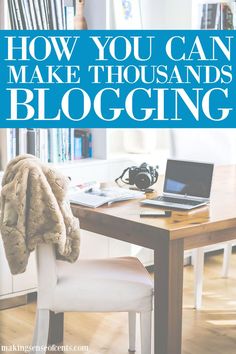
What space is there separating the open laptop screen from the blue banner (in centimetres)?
100

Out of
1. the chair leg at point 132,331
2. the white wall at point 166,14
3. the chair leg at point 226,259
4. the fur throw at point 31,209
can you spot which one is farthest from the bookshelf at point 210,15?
the fur throw at point 31,209

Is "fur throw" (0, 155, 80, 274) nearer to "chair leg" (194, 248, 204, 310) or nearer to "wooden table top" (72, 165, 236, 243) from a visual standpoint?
"wooden table top" (72, 165, 236, 243)

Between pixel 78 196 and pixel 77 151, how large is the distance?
1011 millimetres

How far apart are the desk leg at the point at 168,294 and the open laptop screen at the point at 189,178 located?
0.48 m

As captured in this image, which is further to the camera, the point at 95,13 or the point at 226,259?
A: the point at 226,259

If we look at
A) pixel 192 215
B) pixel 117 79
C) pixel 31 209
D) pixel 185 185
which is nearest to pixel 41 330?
pixel 31 209

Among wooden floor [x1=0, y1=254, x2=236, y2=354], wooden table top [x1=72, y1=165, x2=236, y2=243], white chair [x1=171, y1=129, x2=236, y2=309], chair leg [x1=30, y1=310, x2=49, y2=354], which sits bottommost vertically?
wooden floor [x1=0, y1=254, x2=236, y2=354]

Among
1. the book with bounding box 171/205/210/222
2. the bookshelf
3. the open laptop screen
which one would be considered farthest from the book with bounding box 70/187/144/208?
the bookshelf

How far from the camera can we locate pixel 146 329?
2496 mm

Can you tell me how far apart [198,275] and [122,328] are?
49 cm

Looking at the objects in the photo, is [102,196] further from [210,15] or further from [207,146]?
[210,15]

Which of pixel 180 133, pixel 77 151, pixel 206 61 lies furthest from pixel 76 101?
pixel 206 61

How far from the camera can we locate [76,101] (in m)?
3.76

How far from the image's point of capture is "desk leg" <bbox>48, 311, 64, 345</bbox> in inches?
118
